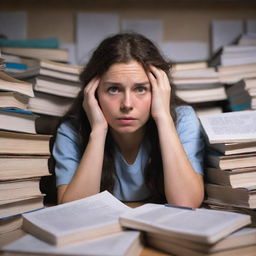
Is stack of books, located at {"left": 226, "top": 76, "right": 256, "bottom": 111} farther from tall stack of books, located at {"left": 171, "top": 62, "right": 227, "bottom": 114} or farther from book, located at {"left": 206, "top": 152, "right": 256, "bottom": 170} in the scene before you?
book, located at {"left": 206, "top": 152, "right": 256, "bottom": 170}

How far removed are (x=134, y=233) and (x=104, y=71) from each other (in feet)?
2.01

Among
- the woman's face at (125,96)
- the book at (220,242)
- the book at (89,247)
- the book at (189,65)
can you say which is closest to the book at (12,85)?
the woman's face at (125,96)

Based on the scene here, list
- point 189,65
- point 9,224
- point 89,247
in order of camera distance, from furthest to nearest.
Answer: point 189,65
point 9,224
point 89,247

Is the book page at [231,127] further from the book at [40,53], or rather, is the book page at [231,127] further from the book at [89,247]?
the book at [40,53]

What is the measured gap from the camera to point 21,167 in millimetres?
897

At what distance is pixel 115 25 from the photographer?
164 cm

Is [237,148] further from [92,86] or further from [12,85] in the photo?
[12,85]

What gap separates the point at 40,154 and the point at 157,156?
42 centimetres

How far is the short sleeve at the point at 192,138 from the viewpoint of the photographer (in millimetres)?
1064

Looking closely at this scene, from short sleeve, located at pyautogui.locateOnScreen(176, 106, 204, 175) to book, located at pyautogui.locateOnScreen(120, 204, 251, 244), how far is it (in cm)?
36

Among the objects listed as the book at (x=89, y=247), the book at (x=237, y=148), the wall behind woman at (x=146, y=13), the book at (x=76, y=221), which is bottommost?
the book at (x=89, y=247)

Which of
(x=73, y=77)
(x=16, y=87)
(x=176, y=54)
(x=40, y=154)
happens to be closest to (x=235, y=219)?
(x=40, y=154)

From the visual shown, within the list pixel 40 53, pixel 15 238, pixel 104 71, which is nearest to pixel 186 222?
pixel 15 238

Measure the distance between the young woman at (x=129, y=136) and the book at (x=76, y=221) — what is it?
0.23m
